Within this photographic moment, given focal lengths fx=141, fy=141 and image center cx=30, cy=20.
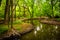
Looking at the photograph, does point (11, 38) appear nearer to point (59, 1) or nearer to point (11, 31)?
point (11, 31)

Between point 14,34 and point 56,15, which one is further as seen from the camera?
point 56,15

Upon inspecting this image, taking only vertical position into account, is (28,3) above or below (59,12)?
above

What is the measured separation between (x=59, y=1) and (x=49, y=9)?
585cm

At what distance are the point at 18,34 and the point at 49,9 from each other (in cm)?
3835

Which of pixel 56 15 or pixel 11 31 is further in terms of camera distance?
pixel 56 15

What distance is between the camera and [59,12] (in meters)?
60.0

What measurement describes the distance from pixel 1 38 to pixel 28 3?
36.5 meters

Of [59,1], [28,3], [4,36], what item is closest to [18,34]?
[4,36]

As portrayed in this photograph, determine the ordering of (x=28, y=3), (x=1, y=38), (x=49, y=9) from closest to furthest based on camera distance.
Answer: (x=1, y=38) → (x=28, y=3) → (x=49, y=9)

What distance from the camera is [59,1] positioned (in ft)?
190

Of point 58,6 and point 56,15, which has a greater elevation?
point 58,6

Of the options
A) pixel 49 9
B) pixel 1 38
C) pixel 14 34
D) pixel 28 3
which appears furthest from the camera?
pixel 49 9

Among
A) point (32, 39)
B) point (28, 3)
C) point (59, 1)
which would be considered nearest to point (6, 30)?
point (32, 39)

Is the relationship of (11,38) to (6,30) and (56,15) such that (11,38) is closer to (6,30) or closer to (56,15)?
(6,30)
